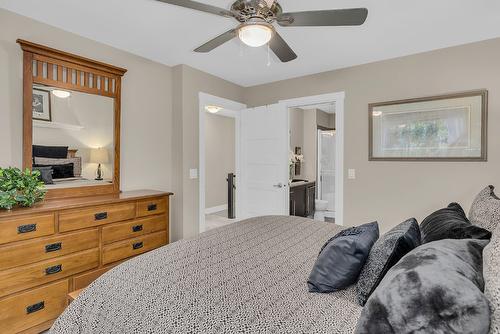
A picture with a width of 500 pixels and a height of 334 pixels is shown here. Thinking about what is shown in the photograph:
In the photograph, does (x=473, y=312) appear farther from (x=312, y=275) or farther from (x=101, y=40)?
(x=101, y=40)

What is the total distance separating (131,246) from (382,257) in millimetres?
2238

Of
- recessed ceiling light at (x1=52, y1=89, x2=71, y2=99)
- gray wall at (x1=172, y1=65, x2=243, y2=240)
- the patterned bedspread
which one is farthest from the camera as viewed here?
gray wall at (x1=172, y1=65, x2=243, y2=240)

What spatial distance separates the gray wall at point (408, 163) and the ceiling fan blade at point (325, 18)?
171 cm

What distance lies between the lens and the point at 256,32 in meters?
1.70

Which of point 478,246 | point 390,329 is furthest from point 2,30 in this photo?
point 478,246

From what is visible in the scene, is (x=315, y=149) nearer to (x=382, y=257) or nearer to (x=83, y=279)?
(x=83, y=279)

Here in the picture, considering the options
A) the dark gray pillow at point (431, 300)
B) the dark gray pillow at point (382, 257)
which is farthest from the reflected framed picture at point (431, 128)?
the dark gray pillow at point (431, 300)

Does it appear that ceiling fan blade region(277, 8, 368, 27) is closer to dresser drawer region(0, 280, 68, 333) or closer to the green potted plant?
the green potted plant

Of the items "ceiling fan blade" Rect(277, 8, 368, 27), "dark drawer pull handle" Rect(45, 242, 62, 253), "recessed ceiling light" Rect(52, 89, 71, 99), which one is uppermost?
"ceiling fan blade" Rect(277, 8, 368, 27)

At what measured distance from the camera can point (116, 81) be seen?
282 centimetres

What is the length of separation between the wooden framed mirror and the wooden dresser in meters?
0.28

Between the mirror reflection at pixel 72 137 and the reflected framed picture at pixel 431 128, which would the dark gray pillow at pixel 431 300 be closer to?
the reflected framed picture at pixel 431 128

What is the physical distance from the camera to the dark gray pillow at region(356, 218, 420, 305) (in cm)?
103

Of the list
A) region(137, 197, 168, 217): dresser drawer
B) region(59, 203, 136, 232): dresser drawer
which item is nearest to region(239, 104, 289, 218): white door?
region(137, 197, 168, 217): dresser drawer
